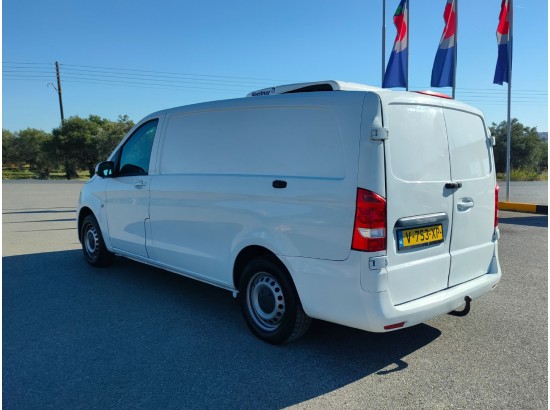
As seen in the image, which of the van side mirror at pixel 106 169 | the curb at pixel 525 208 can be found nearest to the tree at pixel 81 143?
the curb at pixel 525 208

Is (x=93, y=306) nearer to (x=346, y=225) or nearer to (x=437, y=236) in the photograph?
(x=346, y=225)

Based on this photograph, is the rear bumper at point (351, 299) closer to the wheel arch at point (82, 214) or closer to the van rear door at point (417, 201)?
the van rear door at point (417, 201)

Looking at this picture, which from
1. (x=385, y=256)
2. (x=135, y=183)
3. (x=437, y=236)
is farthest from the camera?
(x=135, y=183)

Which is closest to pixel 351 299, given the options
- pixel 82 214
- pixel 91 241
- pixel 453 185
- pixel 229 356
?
pixel 229 356

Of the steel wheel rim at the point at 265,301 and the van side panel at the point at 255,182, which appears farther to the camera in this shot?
the steel wheel rim at the point at 265,301

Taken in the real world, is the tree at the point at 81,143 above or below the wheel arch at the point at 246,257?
above

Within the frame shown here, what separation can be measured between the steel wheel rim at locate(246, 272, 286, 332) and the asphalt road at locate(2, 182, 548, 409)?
190 millimetres

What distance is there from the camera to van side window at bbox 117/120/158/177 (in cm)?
507

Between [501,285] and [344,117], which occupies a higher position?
[344,117]

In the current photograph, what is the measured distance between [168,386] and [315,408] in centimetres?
104

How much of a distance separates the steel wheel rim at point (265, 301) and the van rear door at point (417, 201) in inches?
39.9

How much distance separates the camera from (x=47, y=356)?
11.6 feet

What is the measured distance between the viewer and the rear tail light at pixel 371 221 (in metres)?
3.01

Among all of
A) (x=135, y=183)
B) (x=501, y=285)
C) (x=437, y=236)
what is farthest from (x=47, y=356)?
(x=501, y=285)
